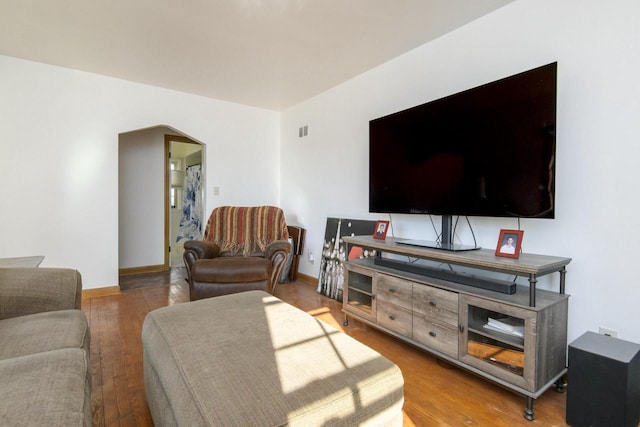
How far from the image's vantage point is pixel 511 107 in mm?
1857

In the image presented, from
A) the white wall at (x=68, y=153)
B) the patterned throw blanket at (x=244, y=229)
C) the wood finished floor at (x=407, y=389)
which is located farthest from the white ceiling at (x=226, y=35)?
the wood finished floor at (x=407, y=389)

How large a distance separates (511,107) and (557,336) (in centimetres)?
128

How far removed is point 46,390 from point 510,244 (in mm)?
2083

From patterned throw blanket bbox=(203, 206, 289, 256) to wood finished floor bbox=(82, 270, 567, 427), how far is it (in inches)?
43.0

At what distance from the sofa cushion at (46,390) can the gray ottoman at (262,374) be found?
247mm

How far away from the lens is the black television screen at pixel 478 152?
1734mm

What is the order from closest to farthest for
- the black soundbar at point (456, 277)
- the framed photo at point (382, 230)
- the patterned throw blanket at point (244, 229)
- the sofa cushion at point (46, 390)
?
the sofa cushion at point (46, 390) < the black soundbar at point (456, 277) < the framed photo at point (382, 230) < the patterned throw blanket at point (244, 229)

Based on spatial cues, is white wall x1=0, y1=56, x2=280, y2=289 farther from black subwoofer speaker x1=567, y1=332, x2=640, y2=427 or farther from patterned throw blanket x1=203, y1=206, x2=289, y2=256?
black subwoofer speaker x1=567, y1=332, x2=640, y2=427

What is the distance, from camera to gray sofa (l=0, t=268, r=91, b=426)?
2.65ft

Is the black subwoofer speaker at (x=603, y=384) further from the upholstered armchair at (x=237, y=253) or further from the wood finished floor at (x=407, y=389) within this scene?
the upholstered armchair at (x=237, y=253)

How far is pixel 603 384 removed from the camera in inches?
54.6

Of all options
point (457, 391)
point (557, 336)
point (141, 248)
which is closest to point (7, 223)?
point (141, 248)

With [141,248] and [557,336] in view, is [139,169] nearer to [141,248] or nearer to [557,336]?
[141,248]

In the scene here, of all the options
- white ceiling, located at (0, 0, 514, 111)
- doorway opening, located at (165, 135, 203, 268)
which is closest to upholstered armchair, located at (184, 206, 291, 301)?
white ceiling, located at (0, 0, 514, 111)
